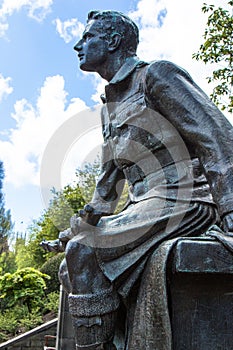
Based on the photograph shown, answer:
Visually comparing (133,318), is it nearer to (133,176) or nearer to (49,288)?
(133,176)

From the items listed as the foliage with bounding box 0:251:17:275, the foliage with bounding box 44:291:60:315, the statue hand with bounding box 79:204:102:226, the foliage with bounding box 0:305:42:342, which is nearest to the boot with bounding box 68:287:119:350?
the statue hand with bounding box 79:204:102:226

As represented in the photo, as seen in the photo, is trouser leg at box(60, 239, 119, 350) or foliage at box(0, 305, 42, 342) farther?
foliage at box(0, 305, 42, 342)

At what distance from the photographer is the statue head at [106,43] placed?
2.68 m

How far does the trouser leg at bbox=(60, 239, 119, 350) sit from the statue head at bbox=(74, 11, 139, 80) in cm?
122

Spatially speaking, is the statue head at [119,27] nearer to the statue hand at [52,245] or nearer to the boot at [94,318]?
the statue hand at [52,245]

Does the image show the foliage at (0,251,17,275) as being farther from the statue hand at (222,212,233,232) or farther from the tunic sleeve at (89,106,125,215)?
the statue hand at (222,212,233,232)

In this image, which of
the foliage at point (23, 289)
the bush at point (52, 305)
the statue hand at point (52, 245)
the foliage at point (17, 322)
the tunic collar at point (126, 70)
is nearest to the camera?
the tunic collar at point (126, 70)

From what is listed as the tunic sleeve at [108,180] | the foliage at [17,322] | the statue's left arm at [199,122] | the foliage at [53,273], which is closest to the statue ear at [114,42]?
the statue's left arm at [199,122]

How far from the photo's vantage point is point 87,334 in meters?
2.03

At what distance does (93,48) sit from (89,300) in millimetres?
1589

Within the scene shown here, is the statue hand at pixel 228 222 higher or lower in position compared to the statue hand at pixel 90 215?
lower

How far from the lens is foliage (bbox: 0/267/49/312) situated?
38.5 feet

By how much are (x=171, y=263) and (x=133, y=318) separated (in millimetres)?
383

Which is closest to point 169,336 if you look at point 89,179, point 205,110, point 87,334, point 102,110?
point 87,334
